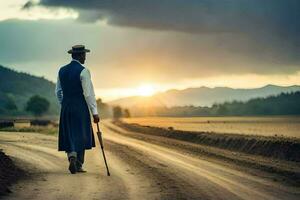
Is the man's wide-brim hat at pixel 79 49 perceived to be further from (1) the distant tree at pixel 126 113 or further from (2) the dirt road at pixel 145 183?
(1) the distant tree at pixel 126 113

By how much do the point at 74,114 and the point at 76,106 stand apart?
0.56ft

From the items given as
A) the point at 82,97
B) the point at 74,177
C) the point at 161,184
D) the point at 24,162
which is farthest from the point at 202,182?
the point at 24,162

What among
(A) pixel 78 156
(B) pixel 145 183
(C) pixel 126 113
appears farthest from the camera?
(C) pixel 126 113

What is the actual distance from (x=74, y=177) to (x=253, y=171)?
4.51 meters

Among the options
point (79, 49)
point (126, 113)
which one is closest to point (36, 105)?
point (126, 113)

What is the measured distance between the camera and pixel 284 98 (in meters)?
160

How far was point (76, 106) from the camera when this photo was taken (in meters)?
13.3

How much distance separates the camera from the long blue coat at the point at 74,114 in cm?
1319

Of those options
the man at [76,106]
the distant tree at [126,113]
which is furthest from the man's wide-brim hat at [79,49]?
the distant tree at [126,113]

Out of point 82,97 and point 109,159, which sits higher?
point 82,97

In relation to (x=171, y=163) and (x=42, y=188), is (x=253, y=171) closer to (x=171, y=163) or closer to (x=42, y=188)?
(x=171, y=163)

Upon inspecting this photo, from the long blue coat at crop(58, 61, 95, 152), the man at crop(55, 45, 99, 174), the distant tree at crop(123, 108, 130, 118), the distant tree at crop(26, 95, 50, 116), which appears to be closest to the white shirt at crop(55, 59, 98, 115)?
the man at crop(55, 45, 99, 174)

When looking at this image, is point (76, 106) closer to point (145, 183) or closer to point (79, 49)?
point (79, 49)

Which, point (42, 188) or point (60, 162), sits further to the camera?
point (60, 162)
